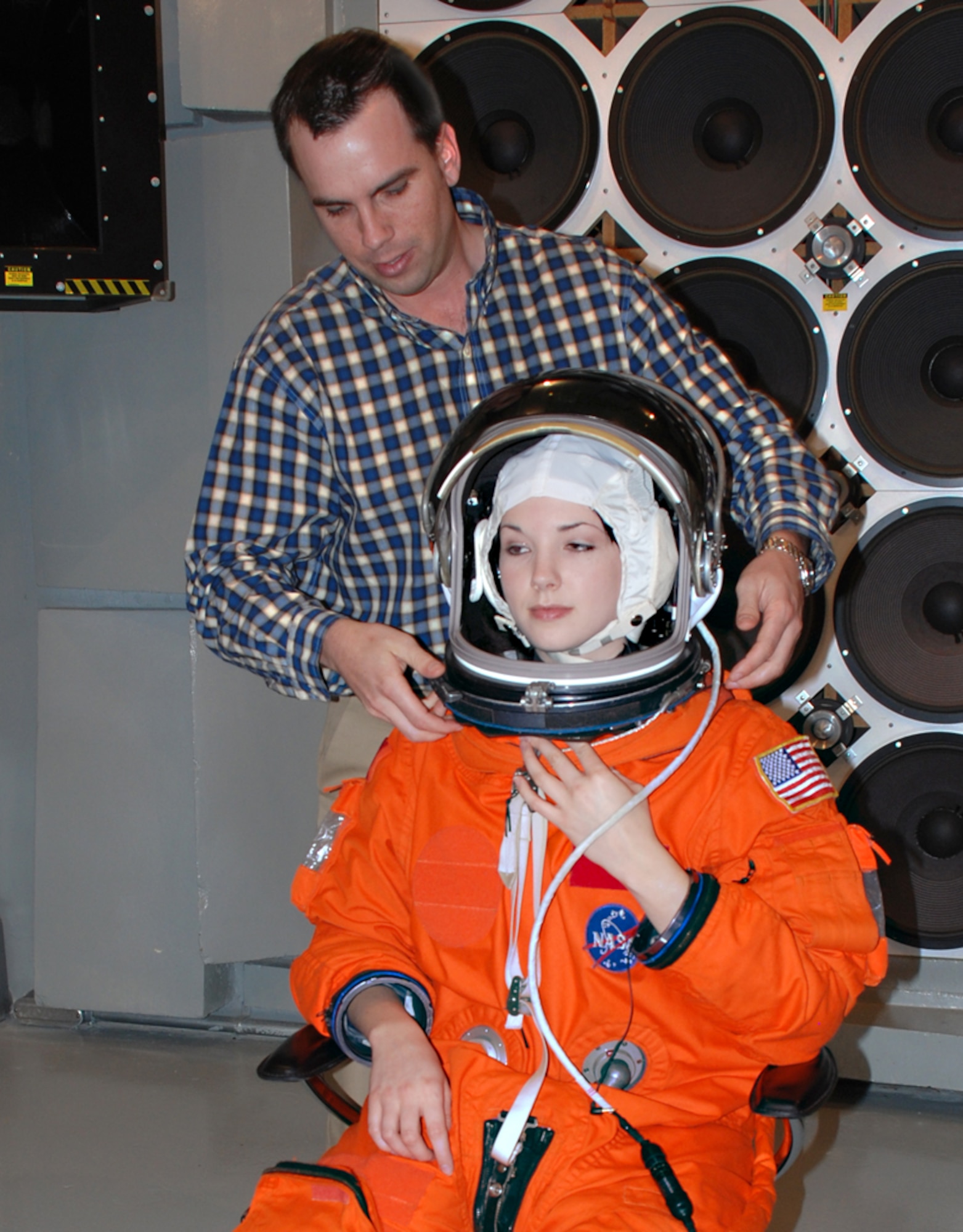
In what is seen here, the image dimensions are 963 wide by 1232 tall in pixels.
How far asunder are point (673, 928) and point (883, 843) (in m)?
1.69

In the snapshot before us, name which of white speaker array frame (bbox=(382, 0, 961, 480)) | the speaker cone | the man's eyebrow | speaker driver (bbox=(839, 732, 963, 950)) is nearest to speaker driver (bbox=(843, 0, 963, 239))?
white speaker array frame (bbox=(382, 0, 961, 480))

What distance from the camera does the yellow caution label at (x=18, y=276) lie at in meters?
2.33

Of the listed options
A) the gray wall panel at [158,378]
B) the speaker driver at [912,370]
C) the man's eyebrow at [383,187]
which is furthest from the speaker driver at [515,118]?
the man's eyebrow at [383,187]

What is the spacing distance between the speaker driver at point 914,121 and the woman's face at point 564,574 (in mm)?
1568

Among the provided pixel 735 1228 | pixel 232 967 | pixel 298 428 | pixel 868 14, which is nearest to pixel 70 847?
pixel 232 967

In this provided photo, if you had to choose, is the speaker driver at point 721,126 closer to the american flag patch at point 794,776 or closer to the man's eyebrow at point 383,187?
the man's eyebrow at point 383,187

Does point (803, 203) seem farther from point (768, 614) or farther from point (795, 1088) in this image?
point (795, 1088)

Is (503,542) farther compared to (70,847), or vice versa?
(70,847)

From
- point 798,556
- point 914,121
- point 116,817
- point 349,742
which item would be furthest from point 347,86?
point 116,817

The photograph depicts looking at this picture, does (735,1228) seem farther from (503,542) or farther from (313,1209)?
(503,542)

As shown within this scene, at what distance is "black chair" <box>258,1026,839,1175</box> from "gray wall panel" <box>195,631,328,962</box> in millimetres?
1329

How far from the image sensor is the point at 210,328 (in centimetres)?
259

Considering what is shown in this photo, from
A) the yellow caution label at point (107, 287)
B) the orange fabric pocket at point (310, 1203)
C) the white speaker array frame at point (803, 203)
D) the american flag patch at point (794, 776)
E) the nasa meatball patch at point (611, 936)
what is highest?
the white speaker array frame at point (803, 203)

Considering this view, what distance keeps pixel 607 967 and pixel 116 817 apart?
1789mm
